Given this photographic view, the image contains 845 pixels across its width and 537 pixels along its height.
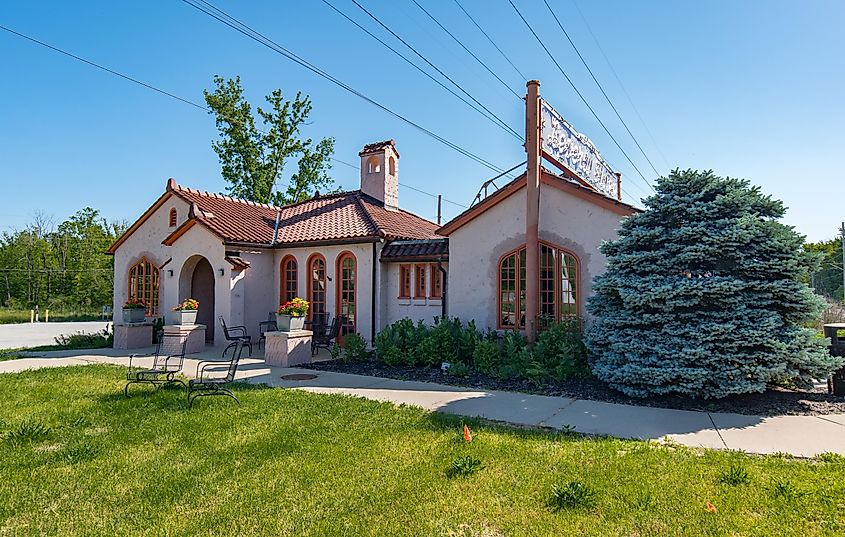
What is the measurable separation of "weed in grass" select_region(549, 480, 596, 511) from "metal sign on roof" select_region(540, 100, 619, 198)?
24.0 ft

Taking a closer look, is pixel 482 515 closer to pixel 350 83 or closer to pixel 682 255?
pixel 682 255

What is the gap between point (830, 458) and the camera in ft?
16.7

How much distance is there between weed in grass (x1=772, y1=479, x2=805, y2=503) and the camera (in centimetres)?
416

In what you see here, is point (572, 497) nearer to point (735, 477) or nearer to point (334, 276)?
point (735, 477)

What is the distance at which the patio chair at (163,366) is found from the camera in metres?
8.49

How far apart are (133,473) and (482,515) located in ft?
11.2

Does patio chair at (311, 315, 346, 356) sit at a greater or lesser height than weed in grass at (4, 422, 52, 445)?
greater

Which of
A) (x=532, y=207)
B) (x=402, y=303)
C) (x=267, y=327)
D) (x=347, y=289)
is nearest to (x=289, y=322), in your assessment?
(x=347, y=289)

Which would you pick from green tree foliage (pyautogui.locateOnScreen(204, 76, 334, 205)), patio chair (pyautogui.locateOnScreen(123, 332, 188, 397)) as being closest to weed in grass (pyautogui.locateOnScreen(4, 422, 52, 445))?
patio chair (pyautogui.locateOnScreen(123, 332, 188, 397))

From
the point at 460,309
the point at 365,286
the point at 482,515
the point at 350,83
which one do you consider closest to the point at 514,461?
the point at 482,515

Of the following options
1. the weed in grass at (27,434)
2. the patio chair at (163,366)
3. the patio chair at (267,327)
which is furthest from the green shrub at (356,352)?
the weed in grass at (27,434)

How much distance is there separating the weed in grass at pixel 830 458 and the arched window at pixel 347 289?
35.9 feet

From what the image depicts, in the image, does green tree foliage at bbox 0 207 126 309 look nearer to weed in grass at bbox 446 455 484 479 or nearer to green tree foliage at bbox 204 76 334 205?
green tree foliage at bbox 204 76 334 205

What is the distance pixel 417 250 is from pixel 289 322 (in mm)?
3729
